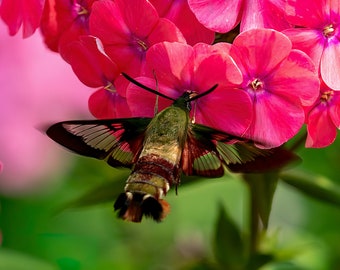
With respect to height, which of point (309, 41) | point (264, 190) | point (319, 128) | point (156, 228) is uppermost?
point (309, 41)

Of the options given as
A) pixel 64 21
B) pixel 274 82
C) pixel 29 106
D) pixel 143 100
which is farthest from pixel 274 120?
pixel 29 106

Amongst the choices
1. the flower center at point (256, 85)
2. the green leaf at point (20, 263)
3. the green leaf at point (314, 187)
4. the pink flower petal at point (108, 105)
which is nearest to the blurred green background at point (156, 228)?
the green leaf at point (20, 263)

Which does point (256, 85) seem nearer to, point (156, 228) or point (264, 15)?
point (264, 15)

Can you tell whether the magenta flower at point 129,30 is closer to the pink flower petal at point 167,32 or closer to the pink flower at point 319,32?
the pink flower petal at point 167,32

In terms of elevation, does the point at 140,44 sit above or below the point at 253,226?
above

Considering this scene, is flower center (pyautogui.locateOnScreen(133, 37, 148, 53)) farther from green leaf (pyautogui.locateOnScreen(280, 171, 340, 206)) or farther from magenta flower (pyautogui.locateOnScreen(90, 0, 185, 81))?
green leaf (pyautogui.locateOnScreen(280, 171, 340, 206))

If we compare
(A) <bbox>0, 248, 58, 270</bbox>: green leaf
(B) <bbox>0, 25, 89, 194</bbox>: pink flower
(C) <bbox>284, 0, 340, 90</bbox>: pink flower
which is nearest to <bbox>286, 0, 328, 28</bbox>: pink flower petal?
(C) <bbox>284, 0, 340, 90</bbox>: pink flower
